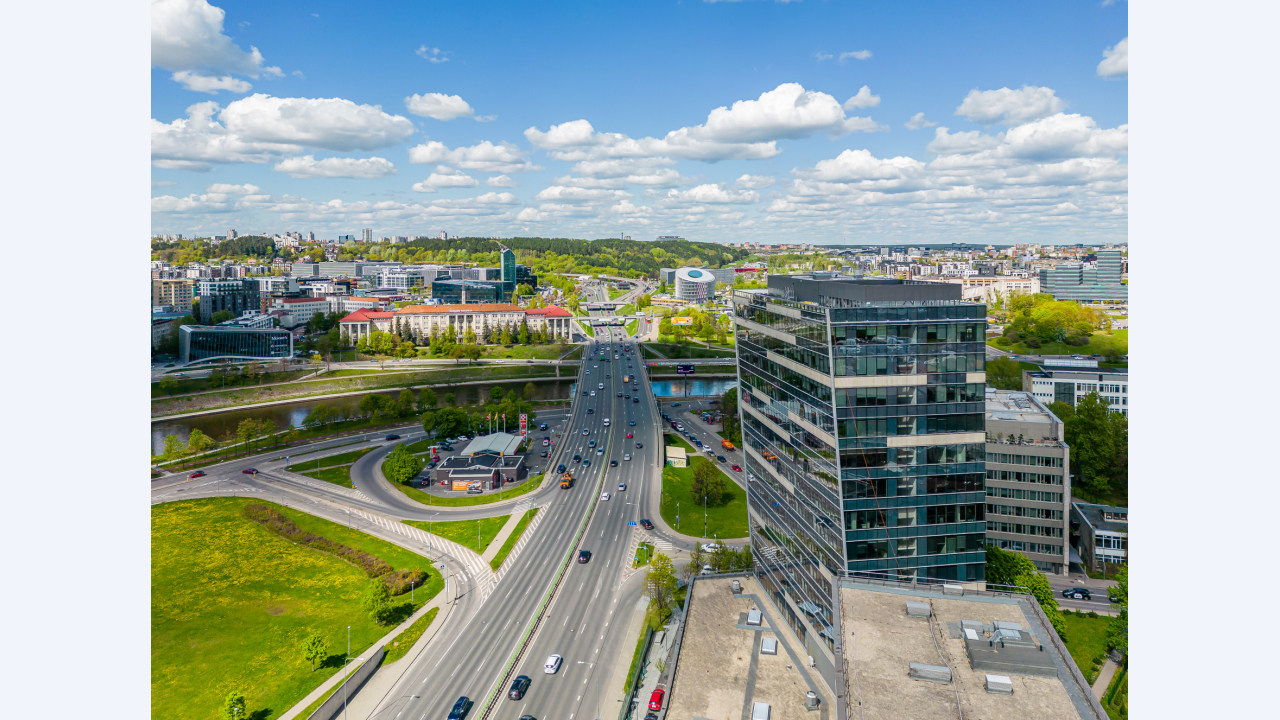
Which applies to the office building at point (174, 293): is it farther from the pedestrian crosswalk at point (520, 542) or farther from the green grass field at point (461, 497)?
the pedestrian crosswalk at point (520, 542)

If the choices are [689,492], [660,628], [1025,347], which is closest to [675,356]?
[1025,347]

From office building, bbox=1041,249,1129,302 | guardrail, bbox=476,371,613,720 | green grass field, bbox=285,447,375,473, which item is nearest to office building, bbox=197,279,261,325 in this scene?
green grass field, bbox=285,447,375,473

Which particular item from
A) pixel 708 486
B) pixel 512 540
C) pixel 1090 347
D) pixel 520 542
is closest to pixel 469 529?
pixel 512 540

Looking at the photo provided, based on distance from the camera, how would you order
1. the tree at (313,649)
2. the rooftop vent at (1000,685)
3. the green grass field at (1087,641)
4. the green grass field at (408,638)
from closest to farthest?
1. the rooftop vent at (1000,685)
2. the tree at (313,649)
3. the green grass field at (1087,641)
4. the green grass field at (408,638)

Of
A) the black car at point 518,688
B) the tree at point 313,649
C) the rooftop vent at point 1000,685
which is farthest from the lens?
the tree at point 313,649

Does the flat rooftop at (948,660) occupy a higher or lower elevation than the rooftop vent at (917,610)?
lower

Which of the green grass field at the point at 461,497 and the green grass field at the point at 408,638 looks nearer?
the green grass field at the point at 408,638

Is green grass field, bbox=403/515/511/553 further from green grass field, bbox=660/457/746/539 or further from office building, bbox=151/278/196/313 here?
office building, bbox=151/278/196/313

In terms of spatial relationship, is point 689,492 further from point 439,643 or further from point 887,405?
point 887,405

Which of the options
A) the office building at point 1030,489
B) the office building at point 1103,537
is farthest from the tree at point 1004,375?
the office building at point 1030,489
